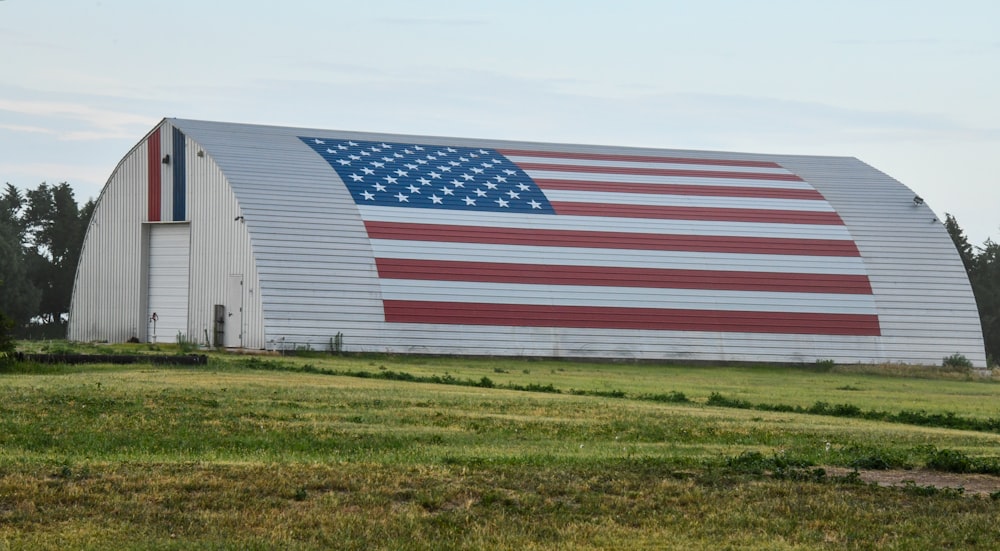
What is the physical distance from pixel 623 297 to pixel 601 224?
347cm

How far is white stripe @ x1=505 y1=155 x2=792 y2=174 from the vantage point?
5838 centimetres

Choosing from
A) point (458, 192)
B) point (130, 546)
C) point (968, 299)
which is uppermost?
point (458, 192)

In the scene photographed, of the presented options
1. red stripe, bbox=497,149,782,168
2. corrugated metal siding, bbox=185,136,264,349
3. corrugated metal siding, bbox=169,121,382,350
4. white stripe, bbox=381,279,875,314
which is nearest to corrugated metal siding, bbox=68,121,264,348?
corrugated metal siding, bbox=185,136,264,349

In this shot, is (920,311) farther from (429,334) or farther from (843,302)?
(429,334)

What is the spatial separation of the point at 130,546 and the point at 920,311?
48076 millimetres

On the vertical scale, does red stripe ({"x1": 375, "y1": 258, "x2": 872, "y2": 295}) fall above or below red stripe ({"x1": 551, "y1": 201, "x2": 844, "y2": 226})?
below

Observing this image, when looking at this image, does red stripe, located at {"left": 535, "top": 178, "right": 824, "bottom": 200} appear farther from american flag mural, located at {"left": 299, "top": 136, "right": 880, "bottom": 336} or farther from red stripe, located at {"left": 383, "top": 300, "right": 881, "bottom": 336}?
red stripe, located at {"left": 383, "top": 300, "right": 881, "bottom": 336}

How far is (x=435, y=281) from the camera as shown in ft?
164

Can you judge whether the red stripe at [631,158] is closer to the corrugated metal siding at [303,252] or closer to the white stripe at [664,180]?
the white stripe at [664,180]

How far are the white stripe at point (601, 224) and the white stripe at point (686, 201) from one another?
3.87 ft

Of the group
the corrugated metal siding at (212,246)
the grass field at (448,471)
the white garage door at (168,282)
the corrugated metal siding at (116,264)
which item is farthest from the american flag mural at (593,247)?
the grass field at (448,471)

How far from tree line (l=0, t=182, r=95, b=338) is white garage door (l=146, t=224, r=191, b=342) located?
60.1 ft

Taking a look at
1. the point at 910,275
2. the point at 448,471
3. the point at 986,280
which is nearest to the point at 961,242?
the point at 986,280

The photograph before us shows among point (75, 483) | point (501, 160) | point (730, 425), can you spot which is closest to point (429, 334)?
point (501, 160)
